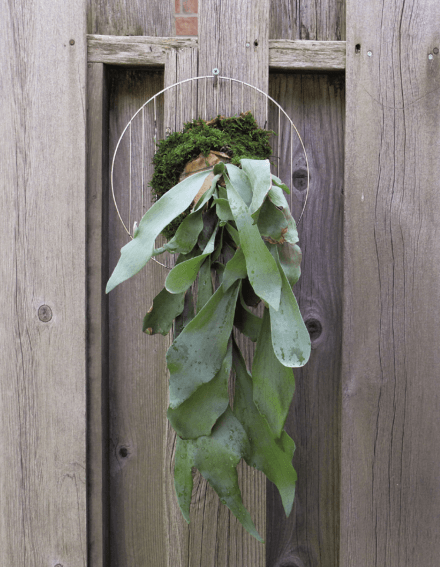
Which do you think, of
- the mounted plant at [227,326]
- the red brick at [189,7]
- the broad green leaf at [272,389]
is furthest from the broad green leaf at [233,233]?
the red brick at [189,7]

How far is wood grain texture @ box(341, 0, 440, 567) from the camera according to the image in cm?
104

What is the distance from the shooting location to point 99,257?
1.06 m

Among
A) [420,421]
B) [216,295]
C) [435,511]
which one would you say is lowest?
[435,511]

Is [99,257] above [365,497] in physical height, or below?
above

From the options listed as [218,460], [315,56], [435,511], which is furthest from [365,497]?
[315,56]

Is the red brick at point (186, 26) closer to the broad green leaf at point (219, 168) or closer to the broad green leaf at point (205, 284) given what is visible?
the broad green leaf at point (219, 168)

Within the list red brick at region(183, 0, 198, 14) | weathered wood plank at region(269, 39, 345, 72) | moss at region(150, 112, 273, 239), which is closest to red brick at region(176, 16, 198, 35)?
red brick at region(183, 0, 198, 14)

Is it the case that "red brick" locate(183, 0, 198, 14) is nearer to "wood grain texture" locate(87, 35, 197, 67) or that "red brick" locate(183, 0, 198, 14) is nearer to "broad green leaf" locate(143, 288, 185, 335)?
"wood grain texture" locate(87, 35, 197, 67)

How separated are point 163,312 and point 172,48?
2.22ft

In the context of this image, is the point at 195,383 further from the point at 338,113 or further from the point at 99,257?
the point at 338,113

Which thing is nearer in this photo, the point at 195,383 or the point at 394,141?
the point at 195,383

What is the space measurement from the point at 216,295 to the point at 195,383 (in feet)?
0.54

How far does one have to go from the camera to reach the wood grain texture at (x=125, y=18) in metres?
1.07

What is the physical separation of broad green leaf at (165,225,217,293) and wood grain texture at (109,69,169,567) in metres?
0.35
